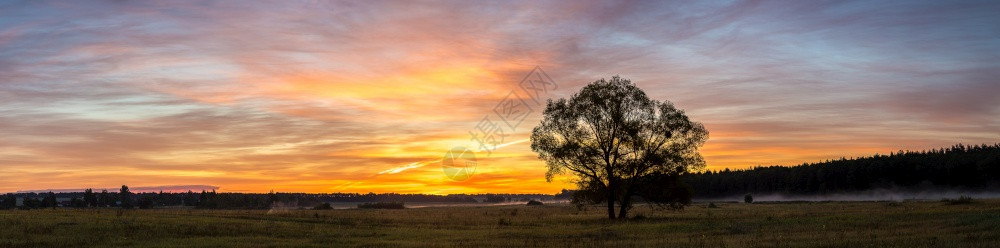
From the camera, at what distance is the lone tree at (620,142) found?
207 feet

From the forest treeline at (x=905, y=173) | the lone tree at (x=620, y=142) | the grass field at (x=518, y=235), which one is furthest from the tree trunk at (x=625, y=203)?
the forest treeline at (x=905, y=173)

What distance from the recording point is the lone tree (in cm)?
6316

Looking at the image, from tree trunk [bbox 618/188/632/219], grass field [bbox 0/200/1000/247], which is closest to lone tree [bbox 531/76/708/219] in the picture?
tree trunk [bbox 618/188/632/219]

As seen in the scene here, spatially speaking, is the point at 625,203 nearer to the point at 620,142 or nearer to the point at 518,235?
the point at 620,142

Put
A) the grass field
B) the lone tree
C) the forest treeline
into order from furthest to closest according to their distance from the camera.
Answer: the forest treeline → the lone tree → the grass field

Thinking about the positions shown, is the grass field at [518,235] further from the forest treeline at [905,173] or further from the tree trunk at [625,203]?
the forest treeline at [905,173]

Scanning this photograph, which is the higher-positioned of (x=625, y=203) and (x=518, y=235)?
(x=625, y=203)

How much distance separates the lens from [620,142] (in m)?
63.6

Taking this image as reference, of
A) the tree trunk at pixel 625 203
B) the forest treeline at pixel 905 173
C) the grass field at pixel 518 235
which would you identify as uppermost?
the forest treeline at pixel 905 173

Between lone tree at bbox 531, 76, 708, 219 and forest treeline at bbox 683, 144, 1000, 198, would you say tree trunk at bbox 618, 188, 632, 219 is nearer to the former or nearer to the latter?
lone tree at bbox 531, 76, 708, 219

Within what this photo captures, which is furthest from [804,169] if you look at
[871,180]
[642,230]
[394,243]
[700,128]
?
[394,243]

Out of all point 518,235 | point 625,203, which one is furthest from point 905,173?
point 518,235

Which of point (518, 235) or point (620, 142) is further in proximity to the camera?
point (620, 142)

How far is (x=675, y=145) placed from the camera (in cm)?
6341
